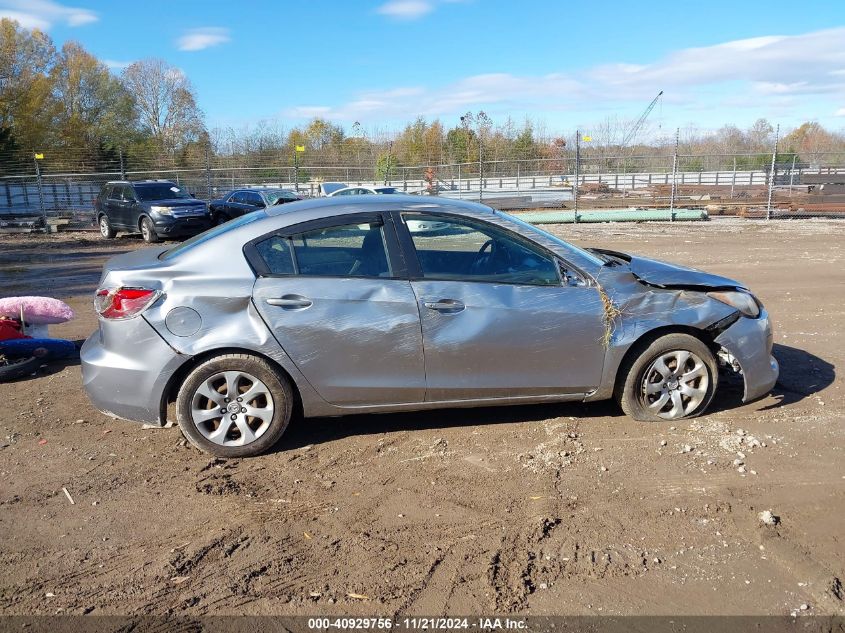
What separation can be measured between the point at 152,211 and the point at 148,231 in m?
0.59

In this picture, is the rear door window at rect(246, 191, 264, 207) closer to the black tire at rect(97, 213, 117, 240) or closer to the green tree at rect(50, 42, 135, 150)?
the black tire at rect(97, 213, 117, 240)

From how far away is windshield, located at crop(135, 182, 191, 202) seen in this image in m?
20.4

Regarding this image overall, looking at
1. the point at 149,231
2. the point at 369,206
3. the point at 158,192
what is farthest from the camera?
the point at 158,192

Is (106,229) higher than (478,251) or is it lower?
lower

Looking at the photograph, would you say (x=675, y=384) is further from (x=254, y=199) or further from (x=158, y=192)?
(x=254, y=199)

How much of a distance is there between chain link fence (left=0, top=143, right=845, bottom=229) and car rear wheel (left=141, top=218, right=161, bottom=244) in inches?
334

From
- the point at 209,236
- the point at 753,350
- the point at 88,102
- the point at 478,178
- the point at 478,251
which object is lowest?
the point at 753,350

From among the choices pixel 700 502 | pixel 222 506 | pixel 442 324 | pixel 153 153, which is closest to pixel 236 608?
pixel 222 506

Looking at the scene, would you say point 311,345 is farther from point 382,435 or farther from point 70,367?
A: point 70,367

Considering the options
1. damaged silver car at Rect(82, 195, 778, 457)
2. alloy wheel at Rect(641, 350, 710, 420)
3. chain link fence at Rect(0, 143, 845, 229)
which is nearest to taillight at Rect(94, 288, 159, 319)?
damaged silver car at Rect(82, 195, 778, 457)

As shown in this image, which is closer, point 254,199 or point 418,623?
point 418,623

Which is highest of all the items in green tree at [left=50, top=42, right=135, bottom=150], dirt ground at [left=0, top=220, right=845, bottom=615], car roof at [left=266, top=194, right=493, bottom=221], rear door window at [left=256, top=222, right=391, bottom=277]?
green tree at [left=50, top=42, right=135, bottom=150]

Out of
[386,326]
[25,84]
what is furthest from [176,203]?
[25,84]

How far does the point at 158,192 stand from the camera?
67.6 ft
